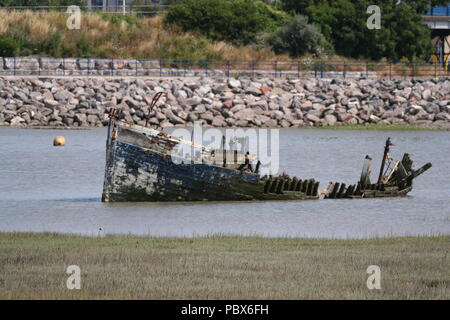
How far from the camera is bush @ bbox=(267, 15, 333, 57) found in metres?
77.1

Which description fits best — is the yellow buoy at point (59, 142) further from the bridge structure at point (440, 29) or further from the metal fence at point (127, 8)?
the bridge structure at point (440, 29)

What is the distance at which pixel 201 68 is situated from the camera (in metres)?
72.8

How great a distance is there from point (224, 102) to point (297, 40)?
633 inches

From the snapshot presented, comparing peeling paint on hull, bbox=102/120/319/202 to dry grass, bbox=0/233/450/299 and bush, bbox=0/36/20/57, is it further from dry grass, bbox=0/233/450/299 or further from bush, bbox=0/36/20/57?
bush, bbox=0/36/20/57

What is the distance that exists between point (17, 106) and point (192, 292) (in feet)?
158

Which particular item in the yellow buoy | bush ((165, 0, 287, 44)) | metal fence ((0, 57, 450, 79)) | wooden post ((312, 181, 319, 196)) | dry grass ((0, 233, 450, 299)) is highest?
bush ((165, 0, 287, 44))

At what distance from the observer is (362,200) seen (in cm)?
3128

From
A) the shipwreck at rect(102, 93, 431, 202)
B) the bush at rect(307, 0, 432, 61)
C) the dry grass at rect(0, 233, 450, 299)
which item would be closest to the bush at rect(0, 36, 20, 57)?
the bush at rect(307, 0, 432, 61)

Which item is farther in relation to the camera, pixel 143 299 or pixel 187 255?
pixel 187 255

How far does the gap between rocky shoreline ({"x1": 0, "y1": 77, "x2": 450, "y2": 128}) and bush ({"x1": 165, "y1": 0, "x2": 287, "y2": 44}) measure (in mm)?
12222

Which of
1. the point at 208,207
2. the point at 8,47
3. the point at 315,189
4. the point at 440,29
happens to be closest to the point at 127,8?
the point at 8,47

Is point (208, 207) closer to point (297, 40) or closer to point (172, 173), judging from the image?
point (172, 173)
